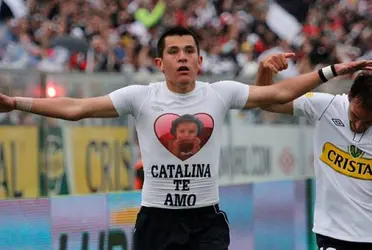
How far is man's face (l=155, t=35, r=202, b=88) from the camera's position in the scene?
625 centimetres

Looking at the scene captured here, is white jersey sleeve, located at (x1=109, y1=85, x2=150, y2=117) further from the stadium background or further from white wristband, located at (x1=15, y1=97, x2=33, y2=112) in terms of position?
the stadium background

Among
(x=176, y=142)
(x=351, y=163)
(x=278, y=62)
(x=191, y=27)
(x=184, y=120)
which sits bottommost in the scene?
(x=351, y=163)

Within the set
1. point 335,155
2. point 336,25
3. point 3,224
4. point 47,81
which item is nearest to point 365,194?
point 335,155

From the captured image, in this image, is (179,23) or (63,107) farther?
(179,23)

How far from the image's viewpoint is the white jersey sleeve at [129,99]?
20.4 ft

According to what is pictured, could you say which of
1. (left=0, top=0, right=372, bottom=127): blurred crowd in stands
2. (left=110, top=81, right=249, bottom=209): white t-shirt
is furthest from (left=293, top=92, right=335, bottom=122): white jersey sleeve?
(left=0, top=0, right=372, bottom=127): blurred crowd in stands

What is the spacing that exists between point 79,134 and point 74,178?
22.2 inches

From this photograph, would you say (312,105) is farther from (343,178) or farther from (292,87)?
(292,87)

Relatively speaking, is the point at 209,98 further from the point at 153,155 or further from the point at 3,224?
the point at 3,224

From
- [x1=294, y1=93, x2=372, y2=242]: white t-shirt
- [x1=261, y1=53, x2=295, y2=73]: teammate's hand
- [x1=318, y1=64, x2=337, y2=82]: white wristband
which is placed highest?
[x1=261, y1=53, x2=295, y2=73]: teammate's hand

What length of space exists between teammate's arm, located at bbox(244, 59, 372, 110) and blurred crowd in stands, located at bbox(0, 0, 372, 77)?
658cm

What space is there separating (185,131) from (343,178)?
1.27 m

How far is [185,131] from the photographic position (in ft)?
20.4

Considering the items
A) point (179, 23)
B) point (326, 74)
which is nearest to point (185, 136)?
point (326, 74)
